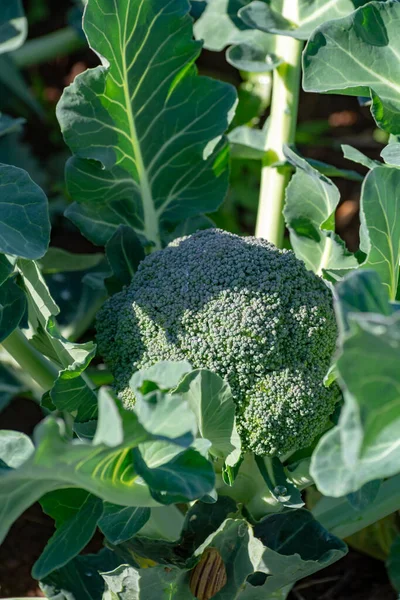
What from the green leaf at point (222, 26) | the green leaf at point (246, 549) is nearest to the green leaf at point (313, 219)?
the green leaf at point (222, 26)

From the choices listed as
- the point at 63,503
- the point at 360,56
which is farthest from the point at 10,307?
the point at 360,56

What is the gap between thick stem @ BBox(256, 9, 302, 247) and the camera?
74.1 inches

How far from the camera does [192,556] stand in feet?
4.64

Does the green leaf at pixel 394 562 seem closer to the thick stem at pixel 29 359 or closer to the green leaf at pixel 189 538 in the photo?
the green leaf at pixel 189 538

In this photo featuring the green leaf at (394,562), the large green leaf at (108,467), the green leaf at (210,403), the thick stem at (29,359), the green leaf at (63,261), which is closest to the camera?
the large green leaf at (108,467)

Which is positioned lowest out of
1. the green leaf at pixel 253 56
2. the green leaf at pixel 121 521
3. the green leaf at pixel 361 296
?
the green leaf at pixel 121 521

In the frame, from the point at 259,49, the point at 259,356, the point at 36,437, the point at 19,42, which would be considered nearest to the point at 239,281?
the point at 259,356

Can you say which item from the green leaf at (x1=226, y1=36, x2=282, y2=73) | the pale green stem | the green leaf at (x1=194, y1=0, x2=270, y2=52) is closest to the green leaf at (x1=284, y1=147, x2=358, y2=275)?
the green leaf at (x1=226, y1=36, x2=282, y2=73)

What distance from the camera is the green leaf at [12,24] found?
2020mm

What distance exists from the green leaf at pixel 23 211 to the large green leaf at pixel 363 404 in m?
0.68

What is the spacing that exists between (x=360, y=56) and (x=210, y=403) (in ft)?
2.50

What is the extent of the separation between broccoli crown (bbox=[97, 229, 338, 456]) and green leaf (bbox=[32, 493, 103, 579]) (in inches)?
9.6

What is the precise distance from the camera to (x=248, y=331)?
4.58ft

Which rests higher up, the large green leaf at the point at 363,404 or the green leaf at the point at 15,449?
the large green leaf at the point at 363,404
